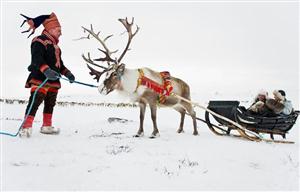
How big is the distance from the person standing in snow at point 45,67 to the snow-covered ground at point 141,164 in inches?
16.0

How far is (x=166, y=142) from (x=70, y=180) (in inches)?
115

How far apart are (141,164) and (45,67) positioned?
9.41 feet

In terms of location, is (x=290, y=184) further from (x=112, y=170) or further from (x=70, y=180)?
(x=70, y=180)

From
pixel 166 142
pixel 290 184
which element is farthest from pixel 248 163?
pixel 166 142

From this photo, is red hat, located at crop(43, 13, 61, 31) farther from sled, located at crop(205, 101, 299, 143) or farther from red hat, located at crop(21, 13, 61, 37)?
sled, located at crop(205, 101, 299, 143)

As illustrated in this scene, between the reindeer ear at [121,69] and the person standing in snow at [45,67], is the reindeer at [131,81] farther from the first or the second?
the person standing in snow at [45,67]

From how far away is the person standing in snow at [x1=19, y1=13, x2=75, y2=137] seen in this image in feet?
22.1

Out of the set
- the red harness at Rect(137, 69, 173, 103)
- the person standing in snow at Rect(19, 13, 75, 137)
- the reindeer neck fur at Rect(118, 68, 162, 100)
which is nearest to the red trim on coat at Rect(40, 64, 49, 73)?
the person standing in snow at Rect(19, 13, 75, 137)

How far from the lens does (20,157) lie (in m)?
5.39

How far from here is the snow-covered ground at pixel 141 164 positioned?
4578mm

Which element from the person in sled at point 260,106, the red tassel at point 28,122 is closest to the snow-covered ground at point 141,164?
the red tassel at point 28,122

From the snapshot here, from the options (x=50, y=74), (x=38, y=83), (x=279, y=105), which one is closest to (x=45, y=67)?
(x=50, y=74)

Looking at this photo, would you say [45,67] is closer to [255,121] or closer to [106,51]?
[106,51]

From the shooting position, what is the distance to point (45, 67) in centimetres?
669
